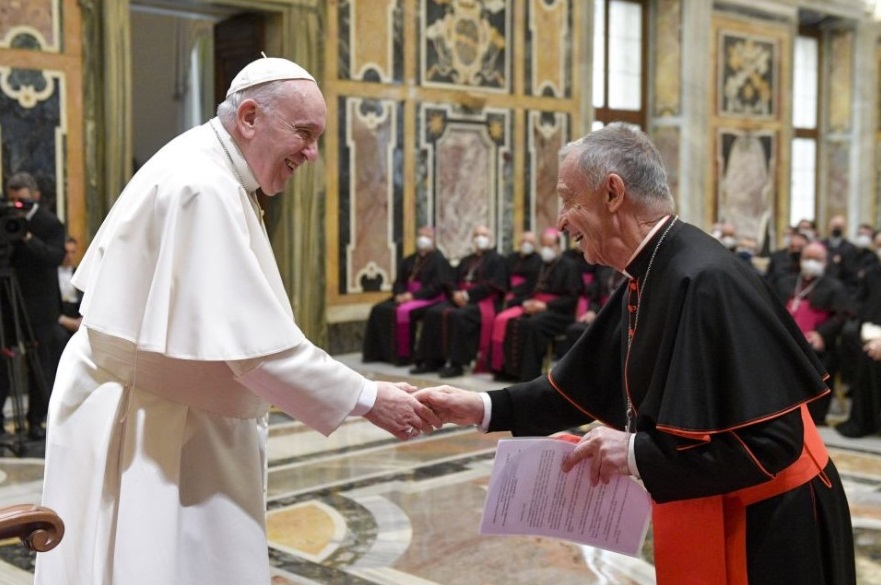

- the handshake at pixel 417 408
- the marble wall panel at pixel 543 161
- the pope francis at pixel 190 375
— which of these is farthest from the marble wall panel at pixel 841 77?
the pope francis at pixel 190 375

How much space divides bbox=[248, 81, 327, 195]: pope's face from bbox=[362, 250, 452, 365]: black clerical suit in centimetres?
785

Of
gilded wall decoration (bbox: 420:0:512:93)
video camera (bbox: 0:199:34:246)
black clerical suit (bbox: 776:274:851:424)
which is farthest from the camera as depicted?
gilded wall decoration (bbox: 420:0:512:93)

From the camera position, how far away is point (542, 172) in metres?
12.8

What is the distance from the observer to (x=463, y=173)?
1203 centimetres

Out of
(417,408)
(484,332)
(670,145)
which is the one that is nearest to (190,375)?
(417,408)

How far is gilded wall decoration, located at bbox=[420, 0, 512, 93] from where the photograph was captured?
456 inches

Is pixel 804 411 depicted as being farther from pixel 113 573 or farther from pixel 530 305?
pixel 530 305

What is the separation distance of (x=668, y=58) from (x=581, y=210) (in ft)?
41.6

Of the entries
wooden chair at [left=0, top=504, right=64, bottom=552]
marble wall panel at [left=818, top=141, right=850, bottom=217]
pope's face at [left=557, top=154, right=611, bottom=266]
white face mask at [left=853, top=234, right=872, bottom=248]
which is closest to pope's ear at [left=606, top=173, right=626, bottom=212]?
pope's face at [left=557, top=154, right=611, bottom=266]

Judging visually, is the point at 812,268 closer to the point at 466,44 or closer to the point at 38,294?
the point at 466,44

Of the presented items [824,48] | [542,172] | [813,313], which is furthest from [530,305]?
[824,48]

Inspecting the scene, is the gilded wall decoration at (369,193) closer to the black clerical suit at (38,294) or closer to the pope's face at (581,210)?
the black clerical suit at (38,294)

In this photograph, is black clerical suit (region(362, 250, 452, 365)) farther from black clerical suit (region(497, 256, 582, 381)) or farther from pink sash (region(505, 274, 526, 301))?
black clerical suit (region(497, 256, 582, 381))

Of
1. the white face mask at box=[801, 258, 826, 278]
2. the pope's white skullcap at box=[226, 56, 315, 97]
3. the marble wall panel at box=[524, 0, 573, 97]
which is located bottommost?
the white face mask at box=[801, 258, 826, 278]
